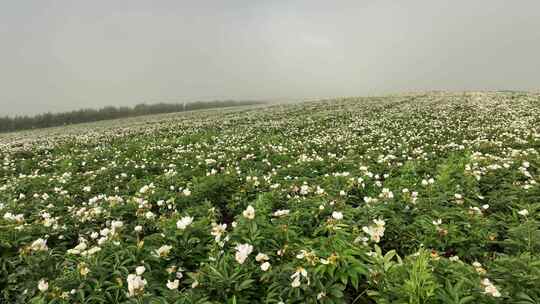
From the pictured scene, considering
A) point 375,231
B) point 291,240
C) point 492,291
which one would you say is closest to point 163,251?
point 291,240

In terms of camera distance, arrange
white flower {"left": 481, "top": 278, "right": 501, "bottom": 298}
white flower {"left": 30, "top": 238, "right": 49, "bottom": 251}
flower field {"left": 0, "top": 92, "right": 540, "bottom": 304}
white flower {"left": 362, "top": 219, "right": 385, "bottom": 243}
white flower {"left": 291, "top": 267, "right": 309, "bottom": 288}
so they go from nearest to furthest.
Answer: white flower {"left": 481, "top": 278, "right": 501, "bottom": 298}, white flower {"left": 291, "top": 267, "right": 309, "bottom": 288}, flower field {"left": 0, "top": 92, "right": 540, "bottom": 304}, white flower {"left": 362, "top": 219, "right": 385, "bottom": 243}, white flower {"left": 30, "top": 238, "right": 49, "bottom": 251}

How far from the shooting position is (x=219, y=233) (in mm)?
4012

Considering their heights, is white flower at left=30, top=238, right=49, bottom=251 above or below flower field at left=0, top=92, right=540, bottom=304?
above

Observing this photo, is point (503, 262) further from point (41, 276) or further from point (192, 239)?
point (41, 276)

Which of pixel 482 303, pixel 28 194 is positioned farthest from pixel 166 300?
pixel 28 194

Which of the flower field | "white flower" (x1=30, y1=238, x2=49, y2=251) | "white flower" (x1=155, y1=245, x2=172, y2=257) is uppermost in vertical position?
"white flower" (x1=30, y1=238, x2=49, y2=251)

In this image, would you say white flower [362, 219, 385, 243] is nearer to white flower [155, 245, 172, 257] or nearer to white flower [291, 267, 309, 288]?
white flower [291, 267, 309, 288]

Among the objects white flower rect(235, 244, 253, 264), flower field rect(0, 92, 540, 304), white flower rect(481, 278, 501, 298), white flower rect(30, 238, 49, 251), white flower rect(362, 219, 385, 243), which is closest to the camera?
white flower rect(481, 278, 501, 298)

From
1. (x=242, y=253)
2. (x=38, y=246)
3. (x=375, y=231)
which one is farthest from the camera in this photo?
(x=38, y=246)

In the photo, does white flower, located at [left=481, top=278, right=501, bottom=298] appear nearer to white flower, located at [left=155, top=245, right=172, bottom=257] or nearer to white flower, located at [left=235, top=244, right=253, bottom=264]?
white flower, located at [left=235, top=244, right=253, bottom=264]

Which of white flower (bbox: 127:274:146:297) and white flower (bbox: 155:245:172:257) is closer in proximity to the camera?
white flower (bbox: 127:274:146:297)

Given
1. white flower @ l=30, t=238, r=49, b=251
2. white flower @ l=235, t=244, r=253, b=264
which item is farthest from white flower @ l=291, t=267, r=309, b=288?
white flower @ l=30, t=238, r=49, b=251

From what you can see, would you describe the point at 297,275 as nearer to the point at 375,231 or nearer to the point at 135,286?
the point at 375,231

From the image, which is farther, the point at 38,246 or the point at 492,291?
the point at 38,246
